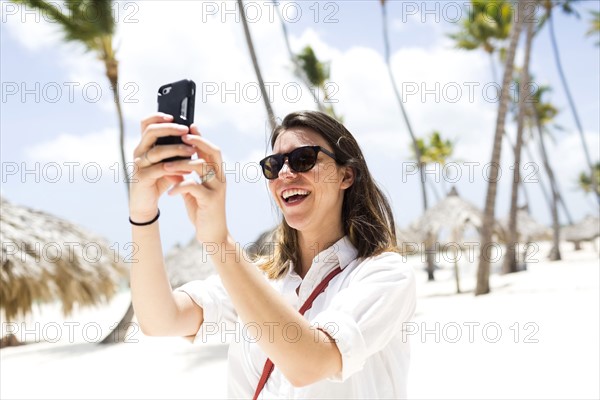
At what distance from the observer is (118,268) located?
14.3m

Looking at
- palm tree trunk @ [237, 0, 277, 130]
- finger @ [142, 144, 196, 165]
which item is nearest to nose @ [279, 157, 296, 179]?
finger @ [142, 144, 196, 165]

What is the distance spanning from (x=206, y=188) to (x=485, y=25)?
2903 cm

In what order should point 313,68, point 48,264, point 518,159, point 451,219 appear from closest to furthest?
point 48,264, point 518,159, point 451,219, point 313,68

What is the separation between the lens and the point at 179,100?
1.29 m

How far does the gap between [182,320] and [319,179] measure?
0.60 metres

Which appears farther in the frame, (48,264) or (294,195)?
(48,264)

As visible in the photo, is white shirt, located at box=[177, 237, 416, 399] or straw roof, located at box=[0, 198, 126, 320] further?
straw roof, located at box=[0, 198, 126, 320]

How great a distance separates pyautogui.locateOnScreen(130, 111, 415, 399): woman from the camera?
1.23 metres

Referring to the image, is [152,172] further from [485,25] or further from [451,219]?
[485,25]

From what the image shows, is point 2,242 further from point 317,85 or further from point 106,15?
point 317,85

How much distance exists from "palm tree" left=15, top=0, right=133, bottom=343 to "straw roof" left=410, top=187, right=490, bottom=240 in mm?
9742


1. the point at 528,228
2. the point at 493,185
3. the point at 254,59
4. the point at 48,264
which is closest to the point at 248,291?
the point at 254,59

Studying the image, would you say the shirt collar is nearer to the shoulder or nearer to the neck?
the neck

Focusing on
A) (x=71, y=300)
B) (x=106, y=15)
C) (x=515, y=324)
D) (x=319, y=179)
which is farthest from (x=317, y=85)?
(x=319, y=179)
